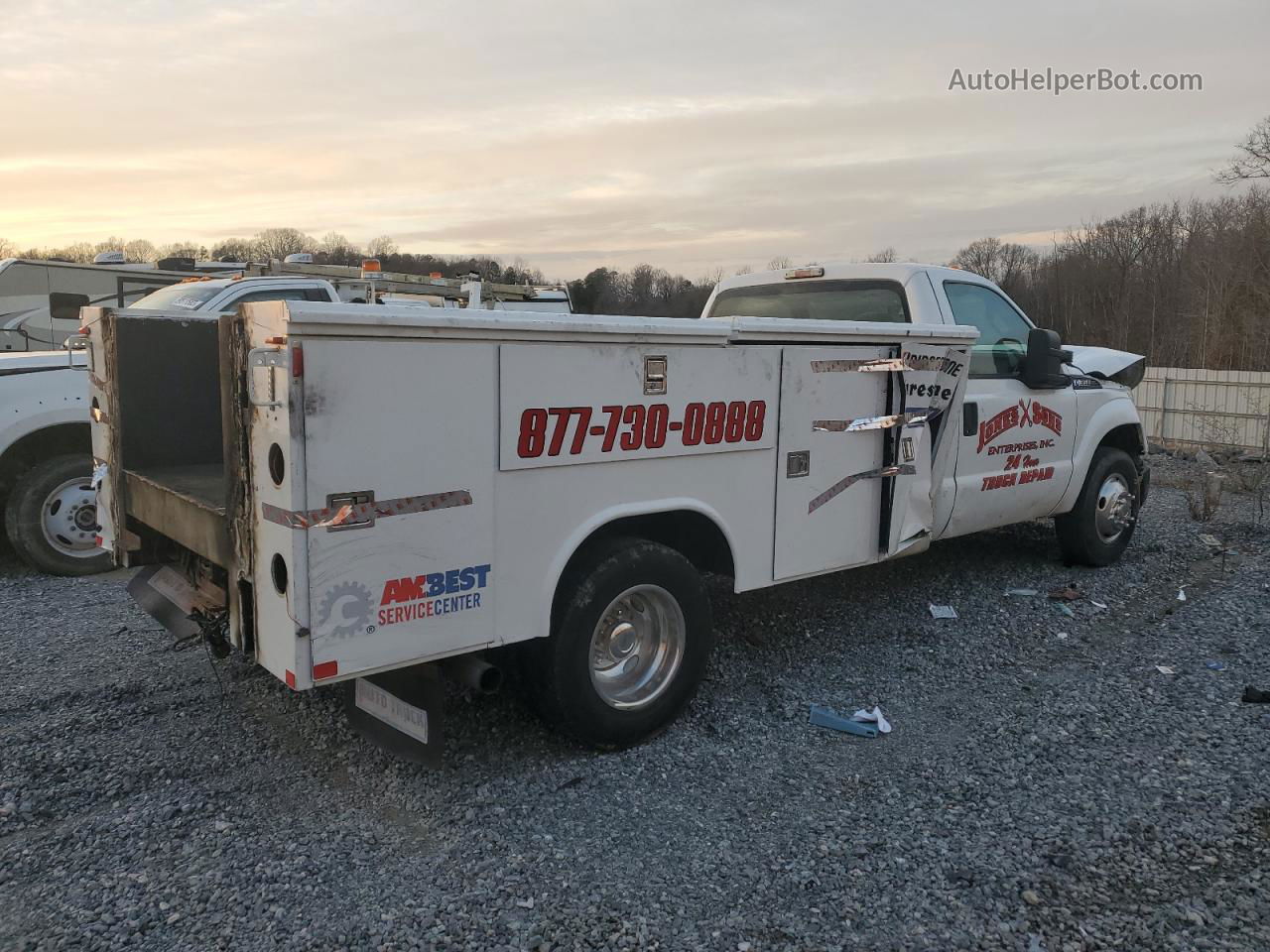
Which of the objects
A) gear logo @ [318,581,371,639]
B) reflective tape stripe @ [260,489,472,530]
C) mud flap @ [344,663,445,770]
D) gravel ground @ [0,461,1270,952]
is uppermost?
reflective tape stripe @ [260,489,472,530]

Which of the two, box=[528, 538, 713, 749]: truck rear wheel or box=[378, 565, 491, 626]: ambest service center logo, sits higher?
box=[378, 565, 491, 626]: ambest service center logo

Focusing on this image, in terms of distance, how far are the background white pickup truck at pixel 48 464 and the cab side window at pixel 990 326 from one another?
5.16 meters

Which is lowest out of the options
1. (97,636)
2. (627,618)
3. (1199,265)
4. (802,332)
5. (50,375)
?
(97,636)

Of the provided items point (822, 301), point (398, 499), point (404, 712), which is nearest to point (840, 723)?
point (404, 712)

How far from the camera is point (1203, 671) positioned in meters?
5.00

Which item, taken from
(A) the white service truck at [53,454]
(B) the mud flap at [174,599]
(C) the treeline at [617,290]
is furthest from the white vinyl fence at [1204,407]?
(B) the mud flap at [174,599]

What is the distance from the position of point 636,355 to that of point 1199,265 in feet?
186

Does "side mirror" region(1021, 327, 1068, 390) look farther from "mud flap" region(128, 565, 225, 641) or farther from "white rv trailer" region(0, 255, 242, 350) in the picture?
"white rv trailer" region(0, 255, 242, 350)

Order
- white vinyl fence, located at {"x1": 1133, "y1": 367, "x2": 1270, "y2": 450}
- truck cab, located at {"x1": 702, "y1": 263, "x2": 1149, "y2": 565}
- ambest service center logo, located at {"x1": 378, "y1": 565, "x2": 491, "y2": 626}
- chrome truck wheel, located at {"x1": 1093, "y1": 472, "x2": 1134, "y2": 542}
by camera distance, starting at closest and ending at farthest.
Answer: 1. ambest service center logo, located at {"x1": 378, "y1": 565, "x2": 491, "y2": 626}
2. truck cab, located at {"x1": 702, "y1": 263, "x2": 1149, "y2": 565}
3. chrome truck wheel, located at {"x1": 1093, "y1": 472, "x2": 1134, "y2": 542}
4. white vinyl fence, located at {"x1": 1133, "y1": 367, "x2": 1270, "y2": 450}

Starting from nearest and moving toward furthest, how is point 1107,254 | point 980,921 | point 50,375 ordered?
point 980,921
point 50,375
point 1107,254

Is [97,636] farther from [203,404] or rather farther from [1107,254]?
[1107,254]

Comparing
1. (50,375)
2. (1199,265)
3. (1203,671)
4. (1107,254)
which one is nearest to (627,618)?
(1203,671)

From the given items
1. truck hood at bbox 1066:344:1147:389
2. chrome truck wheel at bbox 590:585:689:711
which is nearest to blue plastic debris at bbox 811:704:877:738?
chrome truck wheel at bbox 590:585:689:711

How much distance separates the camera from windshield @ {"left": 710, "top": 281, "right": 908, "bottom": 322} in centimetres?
574
